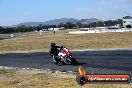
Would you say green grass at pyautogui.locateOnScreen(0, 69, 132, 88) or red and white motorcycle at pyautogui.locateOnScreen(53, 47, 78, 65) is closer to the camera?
green grass at pyautogui.locateOnScreen(0, 69, 132, 88)

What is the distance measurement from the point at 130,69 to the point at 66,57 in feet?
20.0

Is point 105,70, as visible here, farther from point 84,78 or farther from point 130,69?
point 84,78

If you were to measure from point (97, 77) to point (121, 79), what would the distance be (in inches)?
27.6

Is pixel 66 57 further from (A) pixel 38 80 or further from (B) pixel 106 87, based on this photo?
(B) pixel 106 87

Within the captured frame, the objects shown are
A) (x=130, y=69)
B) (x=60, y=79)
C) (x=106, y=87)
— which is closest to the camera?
(x=106, y=87)

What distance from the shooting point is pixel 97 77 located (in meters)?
10.1

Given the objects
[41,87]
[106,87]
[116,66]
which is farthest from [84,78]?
[116,66]

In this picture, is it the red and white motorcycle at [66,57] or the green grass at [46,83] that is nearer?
the green grass at [46,83]

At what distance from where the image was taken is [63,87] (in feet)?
49.0

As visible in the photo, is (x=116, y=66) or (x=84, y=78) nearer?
(x=84, y=78)

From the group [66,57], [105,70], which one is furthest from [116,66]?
[66,57]

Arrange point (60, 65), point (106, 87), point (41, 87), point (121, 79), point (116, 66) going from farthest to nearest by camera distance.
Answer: point (60, 65)
point (116, 66)
point (41, 87)
point (106, 87)
point (121, 79)

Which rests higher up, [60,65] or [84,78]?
[84,78]

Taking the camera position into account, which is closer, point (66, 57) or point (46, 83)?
point (46, 83)
